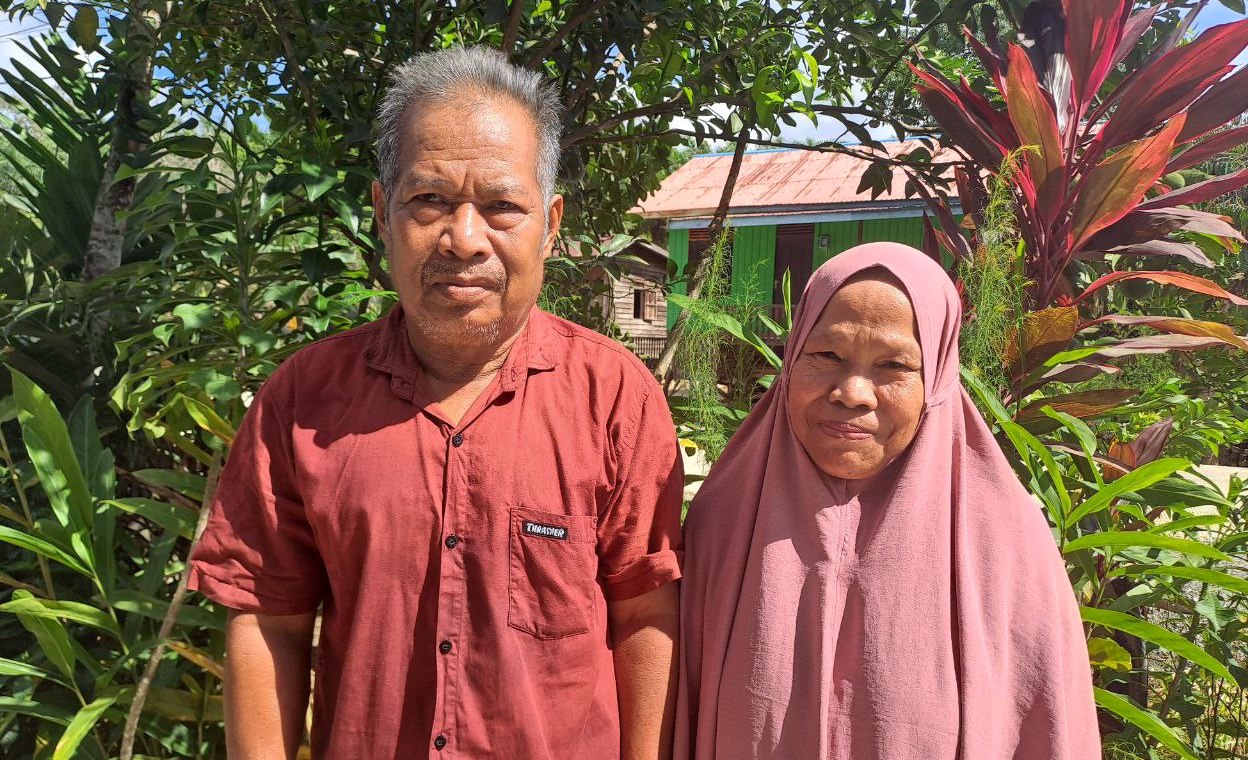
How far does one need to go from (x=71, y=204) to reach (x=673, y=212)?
9.61 meters

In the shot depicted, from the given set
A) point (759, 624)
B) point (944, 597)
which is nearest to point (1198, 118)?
point (944, 597)

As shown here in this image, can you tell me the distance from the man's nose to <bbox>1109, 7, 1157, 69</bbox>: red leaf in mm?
1629

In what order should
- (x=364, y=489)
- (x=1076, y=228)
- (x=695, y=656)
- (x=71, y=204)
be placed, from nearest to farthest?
1. (x=364, y=489)
2. (x=695, y=656)
3. (x=1076, y=228)
4. (x=71, y=204)

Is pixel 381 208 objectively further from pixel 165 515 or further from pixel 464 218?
pixel 165 515

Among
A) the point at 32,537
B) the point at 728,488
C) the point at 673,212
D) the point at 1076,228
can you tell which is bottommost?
the point at 32,537

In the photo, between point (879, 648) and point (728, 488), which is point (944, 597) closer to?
point (879, 648)

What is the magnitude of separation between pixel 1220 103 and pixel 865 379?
1.32 m

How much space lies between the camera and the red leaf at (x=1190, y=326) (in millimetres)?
1930

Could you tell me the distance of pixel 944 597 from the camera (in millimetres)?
1339

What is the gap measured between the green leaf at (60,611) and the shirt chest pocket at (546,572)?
1095mm

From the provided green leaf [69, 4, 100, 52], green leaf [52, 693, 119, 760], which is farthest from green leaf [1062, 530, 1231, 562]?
green leaf [69, 4, 100, 52]

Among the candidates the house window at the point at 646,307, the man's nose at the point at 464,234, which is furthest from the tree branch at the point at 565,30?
the house window at the point at 646,307

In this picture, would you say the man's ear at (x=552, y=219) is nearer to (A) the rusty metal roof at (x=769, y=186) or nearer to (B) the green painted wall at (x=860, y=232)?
(A) the rusty metal roof at (x=769, y=186)

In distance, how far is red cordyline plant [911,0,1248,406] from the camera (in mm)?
1940
